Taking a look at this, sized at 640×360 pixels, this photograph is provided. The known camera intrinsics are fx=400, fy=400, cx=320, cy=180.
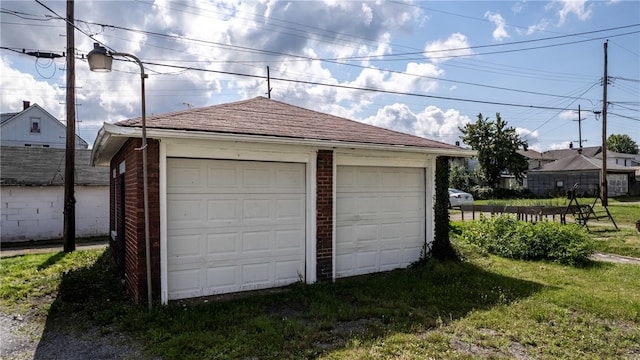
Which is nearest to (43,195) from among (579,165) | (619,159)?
(579,165)

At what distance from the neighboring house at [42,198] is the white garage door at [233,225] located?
11.5 meters

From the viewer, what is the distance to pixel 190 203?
6051 millimetres

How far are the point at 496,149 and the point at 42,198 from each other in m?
32.8

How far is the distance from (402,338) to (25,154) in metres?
18.3

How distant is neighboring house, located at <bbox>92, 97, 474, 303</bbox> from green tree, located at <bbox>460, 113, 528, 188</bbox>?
29.4m

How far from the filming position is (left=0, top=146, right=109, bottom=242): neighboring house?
1432 cm

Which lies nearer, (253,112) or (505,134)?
(253,112)

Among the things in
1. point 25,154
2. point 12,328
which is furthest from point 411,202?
point 25,154

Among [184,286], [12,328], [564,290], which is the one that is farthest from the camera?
[564,290]

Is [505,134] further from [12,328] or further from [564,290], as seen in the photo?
[12,328]

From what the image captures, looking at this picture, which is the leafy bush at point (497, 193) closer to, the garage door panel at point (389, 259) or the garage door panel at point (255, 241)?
the garage door panel at point (389, 259)

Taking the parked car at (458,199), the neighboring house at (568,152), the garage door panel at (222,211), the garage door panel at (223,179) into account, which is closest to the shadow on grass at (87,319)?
the garage door panel at (222,211)

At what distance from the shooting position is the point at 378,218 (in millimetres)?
7867

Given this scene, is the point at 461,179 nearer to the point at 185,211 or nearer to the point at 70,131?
the point at 70,131
